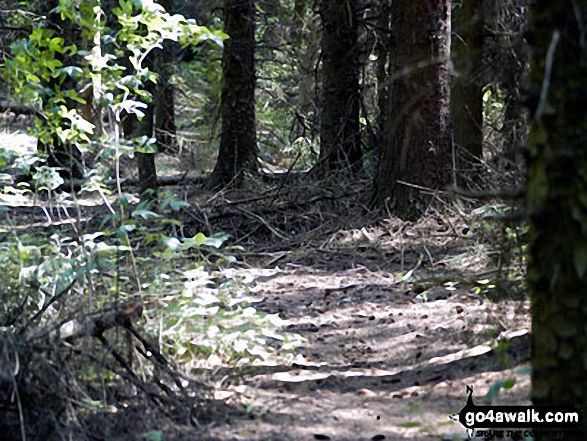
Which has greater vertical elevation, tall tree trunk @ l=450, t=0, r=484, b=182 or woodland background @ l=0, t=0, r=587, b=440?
tall tree trunk @ l=450, t=0, r=484, b=182

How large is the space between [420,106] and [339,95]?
12.8 ft

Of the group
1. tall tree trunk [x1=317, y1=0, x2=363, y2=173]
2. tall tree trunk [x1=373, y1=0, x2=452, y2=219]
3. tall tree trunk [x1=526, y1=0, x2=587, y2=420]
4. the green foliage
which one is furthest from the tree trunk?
tall tree trunk [x1=526, y1=0, x2=587, y2=420]

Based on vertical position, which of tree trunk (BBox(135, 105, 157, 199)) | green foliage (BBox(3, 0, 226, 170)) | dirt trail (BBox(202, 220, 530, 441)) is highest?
green foliage (BBox(3, 0, 226, 170))

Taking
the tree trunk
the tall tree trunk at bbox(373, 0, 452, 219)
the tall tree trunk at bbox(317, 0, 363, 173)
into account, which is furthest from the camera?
the tall tree trunk at bbox(317, 0, 363, 173)

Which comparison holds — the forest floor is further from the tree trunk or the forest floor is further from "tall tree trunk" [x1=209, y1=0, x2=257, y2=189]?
"tall tree trunk" [x1=209, y1=0, x2=257, y2=189]

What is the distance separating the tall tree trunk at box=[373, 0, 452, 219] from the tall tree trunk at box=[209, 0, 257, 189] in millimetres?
4312

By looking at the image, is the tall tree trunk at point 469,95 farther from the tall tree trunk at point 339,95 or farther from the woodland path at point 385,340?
the woodland path at point 385,340

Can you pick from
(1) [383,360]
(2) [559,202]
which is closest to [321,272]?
(1) [383,360]

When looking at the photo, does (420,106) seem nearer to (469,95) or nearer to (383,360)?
(469,95)

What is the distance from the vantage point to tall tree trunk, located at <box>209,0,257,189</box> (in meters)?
13.1

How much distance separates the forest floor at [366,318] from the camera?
14.1 feet

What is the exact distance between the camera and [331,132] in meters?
13.0

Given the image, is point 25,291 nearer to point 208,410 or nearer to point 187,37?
point 208,410

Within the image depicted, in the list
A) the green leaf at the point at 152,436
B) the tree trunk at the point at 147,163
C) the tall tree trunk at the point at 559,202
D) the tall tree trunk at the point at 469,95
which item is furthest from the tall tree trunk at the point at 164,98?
the tall tree trunk at the point at 559,202
